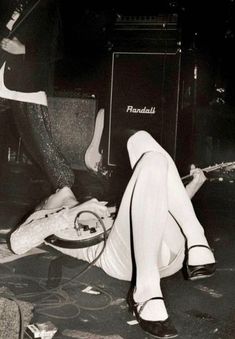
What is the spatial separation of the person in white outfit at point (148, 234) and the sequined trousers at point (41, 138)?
1098 mm

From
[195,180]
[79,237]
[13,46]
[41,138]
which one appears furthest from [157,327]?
[13,46]

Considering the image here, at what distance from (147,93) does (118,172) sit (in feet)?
2.90

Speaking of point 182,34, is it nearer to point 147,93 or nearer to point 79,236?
point 147,93

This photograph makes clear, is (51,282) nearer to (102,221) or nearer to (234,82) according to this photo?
(102,221)

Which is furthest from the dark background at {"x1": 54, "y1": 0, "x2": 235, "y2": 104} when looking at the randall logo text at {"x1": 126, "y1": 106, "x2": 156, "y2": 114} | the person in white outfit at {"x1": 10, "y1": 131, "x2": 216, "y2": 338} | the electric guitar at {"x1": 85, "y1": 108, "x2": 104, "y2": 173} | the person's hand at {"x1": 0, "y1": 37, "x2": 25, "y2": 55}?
the person in white outfit at {"x1": 10, "y1": 131, "x2": 216, "y2": 338}

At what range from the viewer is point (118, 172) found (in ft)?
15.3

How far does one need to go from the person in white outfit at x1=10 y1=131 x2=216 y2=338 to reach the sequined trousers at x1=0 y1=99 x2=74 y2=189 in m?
1.10

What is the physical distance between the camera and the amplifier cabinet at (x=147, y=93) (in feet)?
14.4

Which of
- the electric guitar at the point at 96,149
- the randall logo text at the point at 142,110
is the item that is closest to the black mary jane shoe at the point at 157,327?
the electric guitar at the point at 96,149

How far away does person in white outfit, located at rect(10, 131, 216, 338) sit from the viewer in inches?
68.3

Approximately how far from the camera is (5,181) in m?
4.96

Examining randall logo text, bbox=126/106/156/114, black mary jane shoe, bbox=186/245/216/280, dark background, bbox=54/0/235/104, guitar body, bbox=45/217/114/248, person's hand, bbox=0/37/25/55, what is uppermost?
dark background, bbox=54/0/235/104

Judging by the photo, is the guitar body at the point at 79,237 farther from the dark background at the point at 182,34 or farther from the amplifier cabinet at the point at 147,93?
the dark background at the point at 182,34

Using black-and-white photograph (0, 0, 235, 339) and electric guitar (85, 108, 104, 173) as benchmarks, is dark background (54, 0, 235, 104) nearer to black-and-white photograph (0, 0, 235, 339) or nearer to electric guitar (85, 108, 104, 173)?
black-and-white photograph (0, 0, 235, 339)
